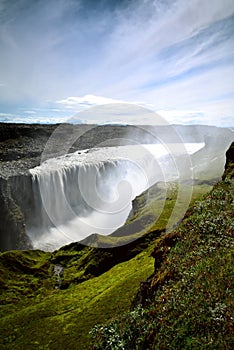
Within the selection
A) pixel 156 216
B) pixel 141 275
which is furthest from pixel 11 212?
pixel 141 275

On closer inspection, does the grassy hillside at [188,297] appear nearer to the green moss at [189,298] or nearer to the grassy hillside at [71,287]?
the green moss at [189,298]

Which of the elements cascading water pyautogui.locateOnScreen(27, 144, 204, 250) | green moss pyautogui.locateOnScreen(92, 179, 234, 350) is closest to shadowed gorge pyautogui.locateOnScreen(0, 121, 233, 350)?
green moss pyautogui.locateOnScreen(92, 179, 234, 350)

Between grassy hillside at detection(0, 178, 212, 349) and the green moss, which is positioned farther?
grassy hillside at detection(0, 178, 212, 349)

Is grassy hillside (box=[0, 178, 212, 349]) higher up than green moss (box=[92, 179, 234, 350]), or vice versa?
green moss (box=[92, 179, 234, 350])

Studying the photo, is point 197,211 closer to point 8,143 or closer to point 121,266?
point 121,266

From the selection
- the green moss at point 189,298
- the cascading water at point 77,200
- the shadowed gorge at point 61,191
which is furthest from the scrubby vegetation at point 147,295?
the cascading water at point 77,200

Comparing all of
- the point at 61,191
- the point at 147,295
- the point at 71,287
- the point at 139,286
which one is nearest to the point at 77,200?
the point at 61,191

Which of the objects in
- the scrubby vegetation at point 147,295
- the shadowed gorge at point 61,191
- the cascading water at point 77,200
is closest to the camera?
the scrubby vegetation at point 147,295

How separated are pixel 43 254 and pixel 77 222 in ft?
67.3

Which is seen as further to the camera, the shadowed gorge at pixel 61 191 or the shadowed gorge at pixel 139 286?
the shadowed gorge at pixel 61 191

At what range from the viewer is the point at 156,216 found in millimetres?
28203

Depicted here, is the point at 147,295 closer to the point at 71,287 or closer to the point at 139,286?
the point at 139,286

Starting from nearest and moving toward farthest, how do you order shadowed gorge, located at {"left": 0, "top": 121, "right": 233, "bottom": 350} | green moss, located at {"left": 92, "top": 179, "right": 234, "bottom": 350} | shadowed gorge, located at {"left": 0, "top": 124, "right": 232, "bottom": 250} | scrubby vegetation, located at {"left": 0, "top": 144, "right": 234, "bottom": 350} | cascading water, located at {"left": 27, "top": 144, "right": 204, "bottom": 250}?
green moss, located at {"left": 92, "top": 179, "right": 234, "bottom": 350} < scrubby vegetation, located at {"left": 0, "top": 144, "right": 234, "bottom": 350} < shadowed gorge, located at {"left": 0, "top": 121, "right": 233, "bottom": 350} < shadowed gorge, located at {"left": 0, "top": 124, "right": 232, "bottom": 250} < cascading water, located at {"left": 27, "top": 144, "right": 204, "bottom": 250}

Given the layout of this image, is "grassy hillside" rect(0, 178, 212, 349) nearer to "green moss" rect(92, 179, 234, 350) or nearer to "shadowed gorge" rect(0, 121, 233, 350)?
"shadowed gorge" rect(0, 121, 233, 350)
